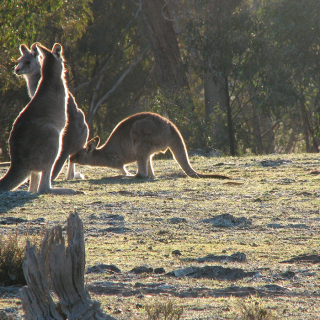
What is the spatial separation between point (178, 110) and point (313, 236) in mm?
11025

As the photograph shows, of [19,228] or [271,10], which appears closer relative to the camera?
[19,228]

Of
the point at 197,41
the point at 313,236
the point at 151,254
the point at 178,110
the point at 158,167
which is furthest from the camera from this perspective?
the point at 197,41

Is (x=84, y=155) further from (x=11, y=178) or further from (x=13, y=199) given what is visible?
(x=13, y=199)

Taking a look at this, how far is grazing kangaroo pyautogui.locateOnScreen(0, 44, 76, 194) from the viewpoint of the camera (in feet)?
20.4

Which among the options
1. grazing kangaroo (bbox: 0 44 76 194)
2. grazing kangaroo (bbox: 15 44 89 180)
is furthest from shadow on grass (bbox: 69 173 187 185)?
grazing kangaroo (bbox: 0 44 76 194)

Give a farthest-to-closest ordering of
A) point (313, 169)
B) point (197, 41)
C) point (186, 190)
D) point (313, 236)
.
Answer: point (197, 41)
point (313, 169)
point (186, 190)
point (313, 236)

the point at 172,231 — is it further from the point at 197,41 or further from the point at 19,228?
the point at 197,41

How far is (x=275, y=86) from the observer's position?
16.8 m

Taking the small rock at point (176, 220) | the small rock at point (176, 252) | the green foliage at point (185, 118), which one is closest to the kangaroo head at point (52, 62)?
the small rock at point (176, 220)

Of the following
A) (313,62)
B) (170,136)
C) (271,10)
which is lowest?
(170,136)

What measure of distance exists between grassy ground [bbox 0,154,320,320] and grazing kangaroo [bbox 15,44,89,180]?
17.1 inches

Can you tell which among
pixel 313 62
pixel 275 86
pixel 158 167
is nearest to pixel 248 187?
pixel 158 167

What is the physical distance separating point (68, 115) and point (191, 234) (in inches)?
161

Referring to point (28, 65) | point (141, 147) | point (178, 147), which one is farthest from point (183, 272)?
point (28, 65)
